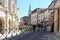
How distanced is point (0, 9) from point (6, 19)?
389cm

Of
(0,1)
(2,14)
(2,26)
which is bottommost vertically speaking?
(2,26)

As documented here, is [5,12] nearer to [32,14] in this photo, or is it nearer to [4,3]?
[4,3]

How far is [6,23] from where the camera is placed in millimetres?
44344

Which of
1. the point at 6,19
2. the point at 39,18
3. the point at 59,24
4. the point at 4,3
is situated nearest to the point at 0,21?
the point at 6,19

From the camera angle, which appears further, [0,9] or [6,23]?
[6,23]

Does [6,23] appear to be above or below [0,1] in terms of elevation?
below

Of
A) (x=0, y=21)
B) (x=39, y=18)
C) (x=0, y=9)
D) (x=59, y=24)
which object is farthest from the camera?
(x=39, y=18)

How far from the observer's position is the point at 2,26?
42.9 m

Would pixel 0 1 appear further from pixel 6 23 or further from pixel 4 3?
pixel 6 23

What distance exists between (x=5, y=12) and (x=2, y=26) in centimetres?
316

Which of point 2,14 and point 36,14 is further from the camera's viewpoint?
point 36,14

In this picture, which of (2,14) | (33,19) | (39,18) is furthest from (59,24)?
(33,19)

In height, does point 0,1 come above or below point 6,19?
above

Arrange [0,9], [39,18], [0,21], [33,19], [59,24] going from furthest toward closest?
[33,19] → [39,18] → [0,21] → [0,9] → [59,24]
